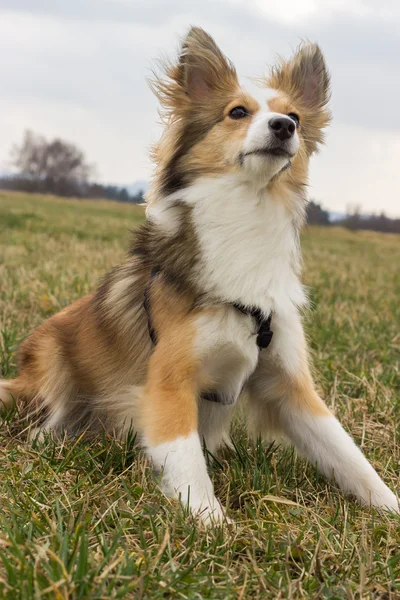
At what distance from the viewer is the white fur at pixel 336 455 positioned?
113 inches

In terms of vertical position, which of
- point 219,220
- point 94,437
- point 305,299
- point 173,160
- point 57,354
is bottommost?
point 94,437

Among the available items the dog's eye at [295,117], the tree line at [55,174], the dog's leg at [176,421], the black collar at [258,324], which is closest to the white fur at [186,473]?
the dog's leg at [176,421]

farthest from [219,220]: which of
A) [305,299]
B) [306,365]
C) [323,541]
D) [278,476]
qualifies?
[323,541]

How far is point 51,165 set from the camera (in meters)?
72.1

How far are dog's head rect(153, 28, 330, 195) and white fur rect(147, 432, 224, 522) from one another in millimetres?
1243

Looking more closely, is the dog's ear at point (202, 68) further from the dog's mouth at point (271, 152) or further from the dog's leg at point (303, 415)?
the dog's leg at point (303, 415)

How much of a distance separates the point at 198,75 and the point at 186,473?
199 cm

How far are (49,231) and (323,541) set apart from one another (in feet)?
36.7

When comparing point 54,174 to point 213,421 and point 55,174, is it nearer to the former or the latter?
Result: point 55,174

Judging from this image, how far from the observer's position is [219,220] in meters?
2.94

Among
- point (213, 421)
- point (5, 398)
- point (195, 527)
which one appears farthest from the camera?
point (5, 398)

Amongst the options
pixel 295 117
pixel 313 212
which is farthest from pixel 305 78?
pixel 313 212

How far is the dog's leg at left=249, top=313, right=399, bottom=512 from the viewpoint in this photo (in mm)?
2932

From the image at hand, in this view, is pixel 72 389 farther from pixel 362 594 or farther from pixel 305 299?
pixel 362 594
